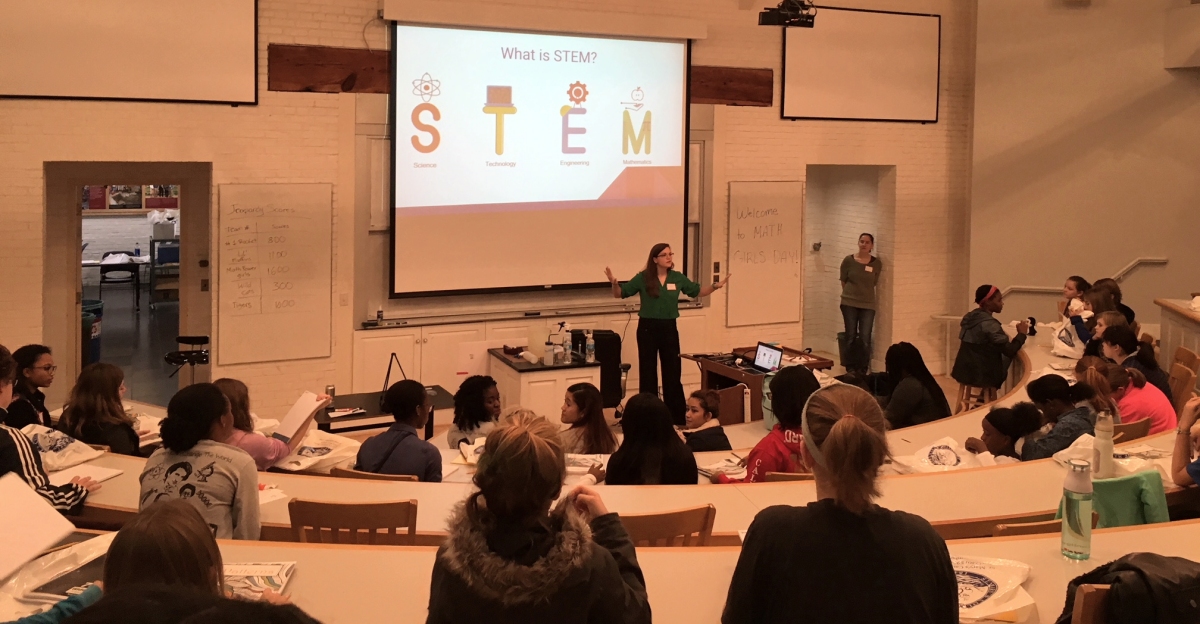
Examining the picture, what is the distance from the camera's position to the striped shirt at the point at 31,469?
371 cm

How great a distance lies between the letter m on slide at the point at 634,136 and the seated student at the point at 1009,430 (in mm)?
5110

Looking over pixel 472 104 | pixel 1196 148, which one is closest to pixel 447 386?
pixel 472 104

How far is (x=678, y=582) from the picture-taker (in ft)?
9.48

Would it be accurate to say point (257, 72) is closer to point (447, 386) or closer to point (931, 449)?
point (447, 386)

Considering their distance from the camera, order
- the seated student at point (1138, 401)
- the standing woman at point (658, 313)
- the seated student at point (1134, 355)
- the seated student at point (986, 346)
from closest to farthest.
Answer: the seated student at point (1138, 401) < the seated student at point (1134, 355) < the seated student at point (986, 346) < the standing woman at point (658, 313)

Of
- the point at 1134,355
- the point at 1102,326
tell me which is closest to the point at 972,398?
the point at 1102,326

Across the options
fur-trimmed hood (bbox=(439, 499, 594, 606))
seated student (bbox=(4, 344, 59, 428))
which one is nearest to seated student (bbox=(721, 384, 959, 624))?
fur-trimmed hood (bbox=(439, 499, 594, 606))

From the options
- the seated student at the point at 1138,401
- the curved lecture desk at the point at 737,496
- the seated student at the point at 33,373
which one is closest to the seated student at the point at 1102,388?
the seated student at the point at 1138,401

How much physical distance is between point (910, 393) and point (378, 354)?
4.33m

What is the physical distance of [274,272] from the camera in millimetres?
8555

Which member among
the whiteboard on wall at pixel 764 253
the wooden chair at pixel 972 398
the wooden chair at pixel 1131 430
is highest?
the whiteboard on wall at pixel 764 253

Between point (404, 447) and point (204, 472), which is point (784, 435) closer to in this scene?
point (404, 447)

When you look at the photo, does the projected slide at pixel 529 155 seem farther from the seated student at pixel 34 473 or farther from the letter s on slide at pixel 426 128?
the seated student at pixel 34 473

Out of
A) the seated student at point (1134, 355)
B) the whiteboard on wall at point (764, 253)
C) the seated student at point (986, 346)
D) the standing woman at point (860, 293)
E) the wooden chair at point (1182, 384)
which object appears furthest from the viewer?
the standing woman at point (860, 293)
